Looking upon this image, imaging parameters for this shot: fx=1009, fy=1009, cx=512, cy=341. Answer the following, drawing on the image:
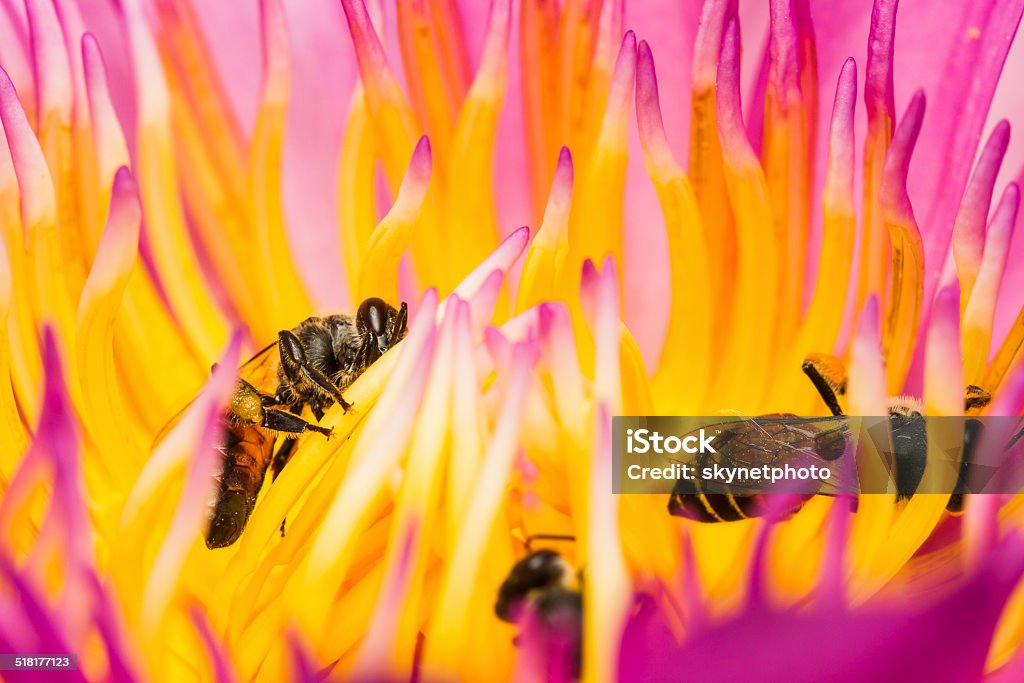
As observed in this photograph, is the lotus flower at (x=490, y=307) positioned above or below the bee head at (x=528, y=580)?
above

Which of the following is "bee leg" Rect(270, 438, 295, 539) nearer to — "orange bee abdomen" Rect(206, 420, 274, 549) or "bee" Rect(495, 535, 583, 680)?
"orange bee abdomen" Rect(206, 420, 274, 549)

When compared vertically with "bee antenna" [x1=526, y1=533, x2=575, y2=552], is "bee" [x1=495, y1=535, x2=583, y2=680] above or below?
below

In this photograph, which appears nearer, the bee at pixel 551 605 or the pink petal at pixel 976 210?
the bee at pixel 551 605

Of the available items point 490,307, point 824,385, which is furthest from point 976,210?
point 490,307

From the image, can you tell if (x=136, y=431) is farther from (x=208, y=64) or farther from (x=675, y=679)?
(x=675, y=679)

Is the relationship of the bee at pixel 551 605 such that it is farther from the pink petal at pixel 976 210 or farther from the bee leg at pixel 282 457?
the pink petal at pixel 976 210

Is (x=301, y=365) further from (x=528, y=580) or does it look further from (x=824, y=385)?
(x=824, y=385)

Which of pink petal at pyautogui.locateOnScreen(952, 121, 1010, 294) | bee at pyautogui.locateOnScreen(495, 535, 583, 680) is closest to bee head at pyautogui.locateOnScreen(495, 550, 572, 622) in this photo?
bee at pyautogui.locateOnScreen(495, 535, 583, 680)

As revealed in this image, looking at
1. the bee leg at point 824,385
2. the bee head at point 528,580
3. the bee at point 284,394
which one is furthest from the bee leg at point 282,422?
the bee leg at point 824,385
